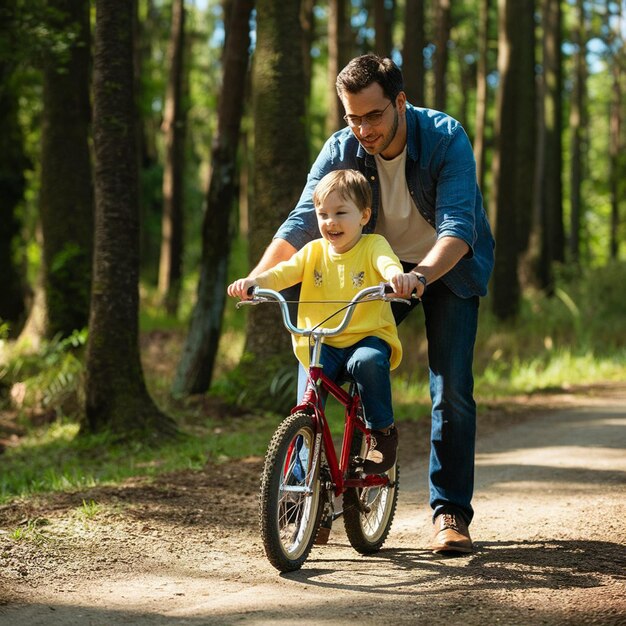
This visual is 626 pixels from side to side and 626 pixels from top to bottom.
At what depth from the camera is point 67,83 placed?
1448 centimetres

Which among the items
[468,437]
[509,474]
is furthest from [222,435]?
[468,437]

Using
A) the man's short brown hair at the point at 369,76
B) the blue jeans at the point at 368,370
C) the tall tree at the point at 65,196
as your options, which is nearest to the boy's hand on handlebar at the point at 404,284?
the blue jeans at the point at 368,370

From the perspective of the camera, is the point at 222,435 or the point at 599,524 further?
the point at 222,435

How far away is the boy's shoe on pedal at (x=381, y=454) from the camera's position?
17.4 ft

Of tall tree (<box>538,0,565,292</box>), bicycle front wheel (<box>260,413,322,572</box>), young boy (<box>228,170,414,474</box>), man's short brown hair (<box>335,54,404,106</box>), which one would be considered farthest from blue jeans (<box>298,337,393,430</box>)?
tall tree (<box>538,0,565,292</box>)

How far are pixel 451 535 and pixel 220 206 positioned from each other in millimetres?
7981

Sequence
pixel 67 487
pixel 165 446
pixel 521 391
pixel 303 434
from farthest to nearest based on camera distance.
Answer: pixel 521 391, pixel 165 446, pixel 67 487, pixel 303 434

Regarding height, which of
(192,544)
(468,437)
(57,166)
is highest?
(57,166)

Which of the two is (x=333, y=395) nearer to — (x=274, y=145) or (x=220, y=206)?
(x=274, y=145)

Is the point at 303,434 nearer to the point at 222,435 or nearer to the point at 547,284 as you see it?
the point at 222,435

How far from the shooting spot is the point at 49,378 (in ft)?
42.3

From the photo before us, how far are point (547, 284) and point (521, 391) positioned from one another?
13.0 metres

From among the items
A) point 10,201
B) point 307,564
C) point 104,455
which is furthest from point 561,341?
point 307,564

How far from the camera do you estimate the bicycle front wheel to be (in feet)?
15.6
